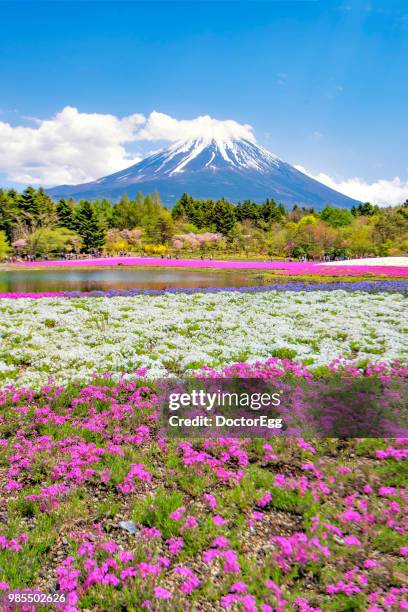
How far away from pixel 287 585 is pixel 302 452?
113 inches

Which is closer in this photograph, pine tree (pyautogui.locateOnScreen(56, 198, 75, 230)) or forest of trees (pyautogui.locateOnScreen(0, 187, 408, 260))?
forest of trees (pyautogui.locateOnScreen(0, 187, 408, 260))

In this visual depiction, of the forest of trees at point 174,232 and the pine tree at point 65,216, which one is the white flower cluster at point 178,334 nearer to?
the forest of trees at point 174,232

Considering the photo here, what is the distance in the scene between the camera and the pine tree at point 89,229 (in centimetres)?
9594

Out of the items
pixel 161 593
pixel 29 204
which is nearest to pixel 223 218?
pixel 29 204

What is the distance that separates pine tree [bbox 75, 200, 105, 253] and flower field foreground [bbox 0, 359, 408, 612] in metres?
93.2

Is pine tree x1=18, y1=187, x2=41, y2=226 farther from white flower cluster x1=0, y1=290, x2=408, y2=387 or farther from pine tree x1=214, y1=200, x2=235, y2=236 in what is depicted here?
white flower cluster x1=0, y1=290, x2=408, y2=387

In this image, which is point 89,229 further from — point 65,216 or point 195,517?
point 195,517

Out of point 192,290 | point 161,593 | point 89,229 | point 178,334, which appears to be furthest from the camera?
point 89,229

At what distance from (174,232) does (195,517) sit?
339ft

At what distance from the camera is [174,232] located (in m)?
106

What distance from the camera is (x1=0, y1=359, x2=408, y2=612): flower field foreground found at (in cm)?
422

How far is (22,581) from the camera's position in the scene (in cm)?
434

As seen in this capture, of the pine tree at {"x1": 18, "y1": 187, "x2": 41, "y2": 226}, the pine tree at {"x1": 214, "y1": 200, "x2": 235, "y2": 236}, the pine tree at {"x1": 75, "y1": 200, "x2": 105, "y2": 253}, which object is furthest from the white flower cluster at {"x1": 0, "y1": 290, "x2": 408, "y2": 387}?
the pine tree at {"x1": 214, "y1": 200, "x2": 235, "y2": 236}

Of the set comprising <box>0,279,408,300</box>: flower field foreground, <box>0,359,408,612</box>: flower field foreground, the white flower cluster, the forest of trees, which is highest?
the forest of trees
